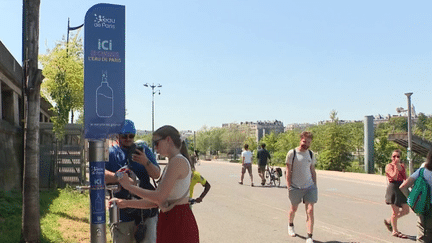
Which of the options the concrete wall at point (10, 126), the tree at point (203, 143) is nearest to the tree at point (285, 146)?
the concrete wall at point (10, 126)

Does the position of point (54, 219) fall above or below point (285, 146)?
below

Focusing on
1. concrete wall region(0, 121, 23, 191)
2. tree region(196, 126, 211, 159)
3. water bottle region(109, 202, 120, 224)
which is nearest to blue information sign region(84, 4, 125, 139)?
water bottle region(109, 202, 120, 224)

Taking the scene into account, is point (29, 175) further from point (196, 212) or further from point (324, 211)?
point (324, 211)

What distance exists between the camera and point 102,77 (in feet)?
12.3

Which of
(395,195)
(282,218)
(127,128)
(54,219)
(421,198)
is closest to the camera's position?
(127,128)

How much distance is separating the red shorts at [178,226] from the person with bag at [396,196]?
5494mm

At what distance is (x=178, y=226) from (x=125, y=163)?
1.13 m

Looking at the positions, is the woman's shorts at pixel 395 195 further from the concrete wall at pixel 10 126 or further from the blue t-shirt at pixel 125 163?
the concrete wall at pixel 10 126

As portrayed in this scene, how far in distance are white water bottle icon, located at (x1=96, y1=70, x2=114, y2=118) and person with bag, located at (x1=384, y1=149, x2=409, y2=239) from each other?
5724mm

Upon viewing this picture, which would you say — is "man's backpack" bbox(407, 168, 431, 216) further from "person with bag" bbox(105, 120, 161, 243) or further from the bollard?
the bollard

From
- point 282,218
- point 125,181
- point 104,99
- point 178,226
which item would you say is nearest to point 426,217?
point 178,226

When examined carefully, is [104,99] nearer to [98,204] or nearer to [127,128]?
[127,128]

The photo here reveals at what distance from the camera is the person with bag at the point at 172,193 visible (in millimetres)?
2949

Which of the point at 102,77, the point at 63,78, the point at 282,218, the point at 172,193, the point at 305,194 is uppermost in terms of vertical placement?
the point at 63,78
